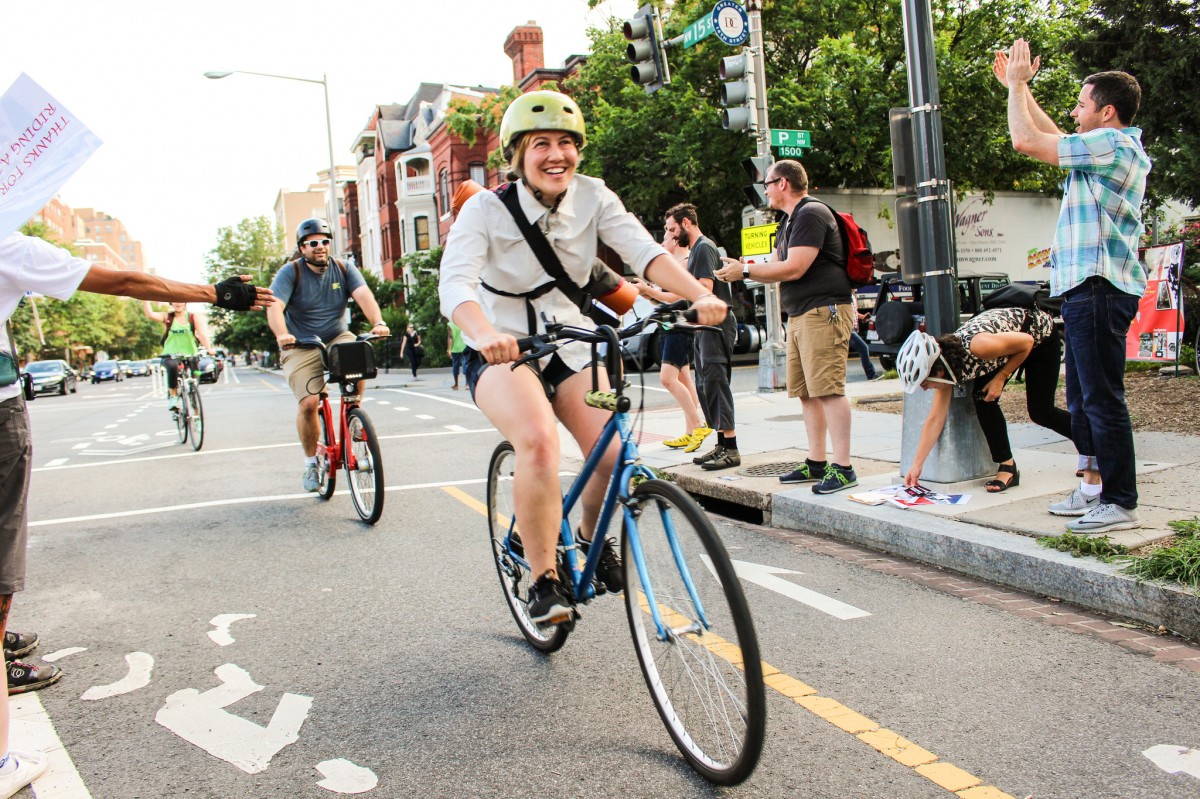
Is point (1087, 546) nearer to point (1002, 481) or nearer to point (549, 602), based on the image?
point (1002, 481)

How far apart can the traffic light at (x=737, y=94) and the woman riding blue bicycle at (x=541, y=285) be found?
910 cm

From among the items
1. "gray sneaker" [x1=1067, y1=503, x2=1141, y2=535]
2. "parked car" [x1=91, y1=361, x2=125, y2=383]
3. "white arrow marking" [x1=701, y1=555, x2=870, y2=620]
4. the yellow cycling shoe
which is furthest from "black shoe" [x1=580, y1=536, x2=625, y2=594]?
"parked car" [x1=91, y1=361, x2=125, y2=383]

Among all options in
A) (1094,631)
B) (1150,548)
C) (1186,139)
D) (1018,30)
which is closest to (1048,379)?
(1150,548)

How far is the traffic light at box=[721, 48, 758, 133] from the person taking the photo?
12000mm

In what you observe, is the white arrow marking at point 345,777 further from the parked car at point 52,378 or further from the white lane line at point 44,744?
the parked car at point 52,378

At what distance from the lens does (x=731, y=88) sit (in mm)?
11977

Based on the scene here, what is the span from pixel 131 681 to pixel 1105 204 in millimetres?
4702

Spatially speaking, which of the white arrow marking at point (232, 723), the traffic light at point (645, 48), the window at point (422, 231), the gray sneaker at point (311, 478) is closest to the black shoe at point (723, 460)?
the gray sneaker at point (311, 478)

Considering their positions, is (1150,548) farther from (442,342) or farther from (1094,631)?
(442,342)

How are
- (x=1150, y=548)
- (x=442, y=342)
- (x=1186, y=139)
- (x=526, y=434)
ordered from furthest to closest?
1. (x=442, y=342)
2. (x=1186, y=139)
3. (x=1150, y=548)
4. (x=526, y=434)

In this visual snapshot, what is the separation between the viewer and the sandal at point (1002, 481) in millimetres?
5500

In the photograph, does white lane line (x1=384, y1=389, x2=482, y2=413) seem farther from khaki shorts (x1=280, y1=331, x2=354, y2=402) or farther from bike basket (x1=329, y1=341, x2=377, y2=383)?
bike basket (x1=329, y1=341, x2=377, y2=383)

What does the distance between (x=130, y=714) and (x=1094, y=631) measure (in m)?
3.65

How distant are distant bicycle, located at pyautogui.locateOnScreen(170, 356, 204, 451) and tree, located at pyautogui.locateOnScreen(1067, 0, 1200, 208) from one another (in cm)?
1475
